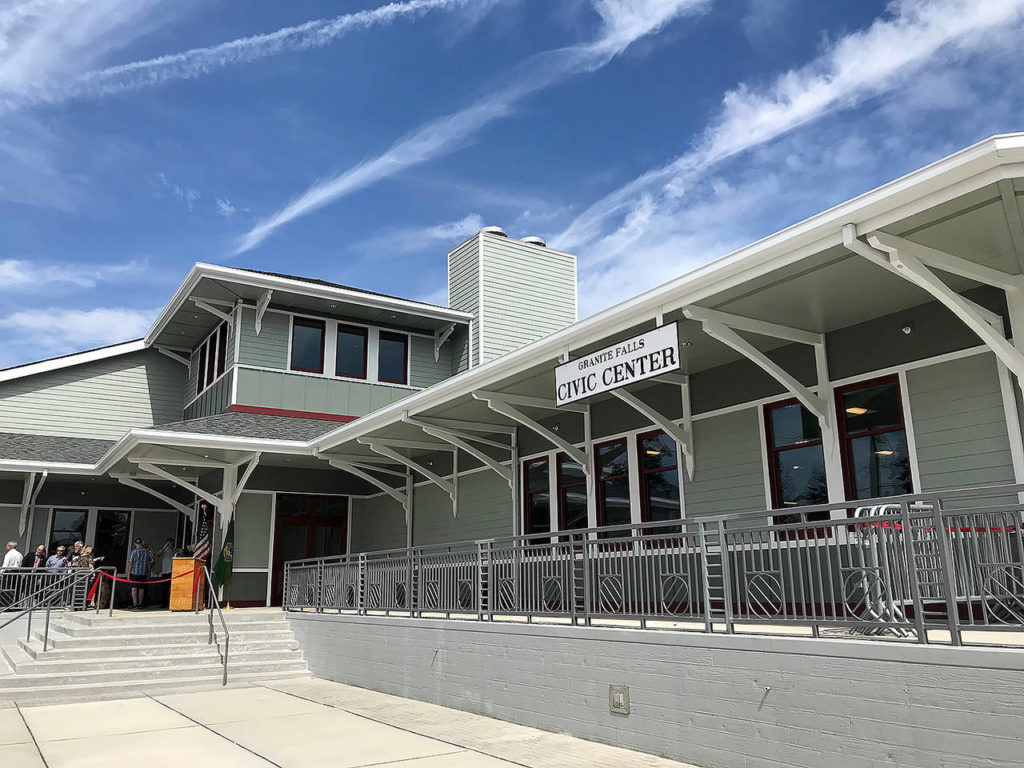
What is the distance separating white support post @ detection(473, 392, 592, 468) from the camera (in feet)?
41.8

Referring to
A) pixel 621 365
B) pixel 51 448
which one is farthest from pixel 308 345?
pixel 621 365

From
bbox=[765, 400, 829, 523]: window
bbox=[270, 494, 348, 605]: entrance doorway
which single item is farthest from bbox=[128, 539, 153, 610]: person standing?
bbox=[765, 400, 829, 523]: window

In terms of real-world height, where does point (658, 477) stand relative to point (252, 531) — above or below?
above

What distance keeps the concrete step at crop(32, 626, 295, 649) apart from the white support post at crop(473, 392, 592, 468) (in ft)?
19.6

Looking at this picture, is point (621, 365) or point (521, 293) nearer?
point (621, 365)

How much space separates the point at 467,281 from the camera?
934 inches

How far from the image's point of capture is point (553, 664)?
8.93m

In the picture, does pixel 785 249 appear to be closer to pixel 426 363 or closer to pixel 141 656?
pixel 141 656

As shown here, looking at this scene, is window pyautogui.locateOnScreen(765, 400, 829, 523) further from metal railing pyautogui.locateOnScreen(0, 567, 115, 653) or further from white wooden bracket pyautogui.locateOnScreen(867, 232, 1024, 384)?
metal railing pyautogui.locateOnScreen(0, 567, 115, 653)

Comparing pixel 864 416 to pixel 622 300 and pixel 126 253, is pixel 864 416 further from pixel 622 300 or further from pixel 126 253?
pixel 126 253

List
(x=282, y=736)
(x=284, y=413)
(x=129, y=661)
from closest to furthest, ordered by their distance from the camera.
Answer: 1. (x=282, y=736)
2. (x=129, y=661)
3. (x=284, y=413)

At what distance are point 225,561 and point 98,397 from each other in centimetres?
757

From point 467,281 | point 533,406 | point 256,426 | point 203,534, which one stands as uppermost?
point 467,281

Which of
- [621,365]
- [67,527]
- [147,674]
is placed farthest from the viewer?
[67,527]
